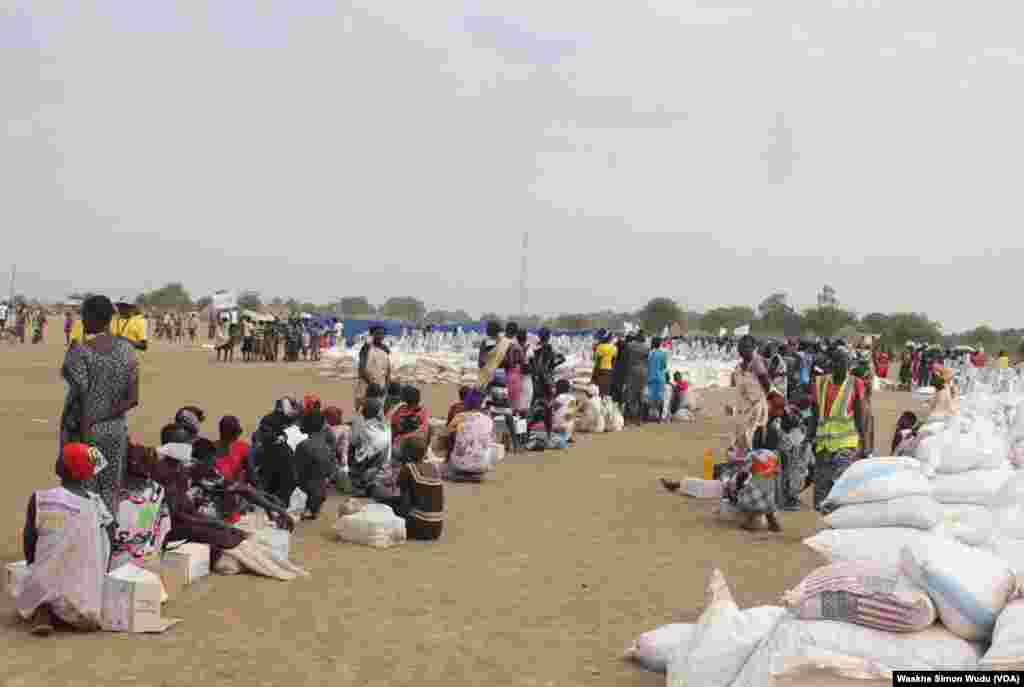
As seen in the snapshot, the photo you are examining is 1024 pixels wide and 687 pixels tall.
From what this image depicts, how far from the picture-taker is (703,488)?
934 centimetres

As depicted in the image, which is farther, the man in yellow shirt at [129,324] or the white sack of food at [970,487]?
the man in yellow shirt at [129,324]

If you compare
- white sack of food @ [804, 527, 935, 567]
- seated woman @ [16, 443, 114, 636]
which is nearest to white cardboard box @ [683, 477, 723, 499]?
white sack of food @ [804, 527, 935, 567]

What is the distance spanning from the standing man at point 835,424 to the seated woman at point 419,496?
316 centimetres

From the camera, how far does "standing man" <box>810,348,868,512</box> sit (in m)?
8.08

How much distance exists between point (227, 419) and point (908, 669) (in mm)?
4680

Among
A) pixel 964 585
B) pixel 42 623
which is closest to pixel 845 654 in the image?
pixel 964 585

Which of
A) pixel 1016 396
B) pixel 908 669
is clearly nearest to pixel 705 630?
pixel 908 669

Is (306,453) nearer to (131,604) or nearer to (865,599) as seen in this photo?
(131,604)

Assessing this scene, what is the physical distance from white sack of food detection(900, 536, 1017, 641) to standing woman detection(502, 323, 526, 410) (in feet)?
27.1

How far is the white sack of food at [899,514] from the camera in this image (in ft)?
18.5

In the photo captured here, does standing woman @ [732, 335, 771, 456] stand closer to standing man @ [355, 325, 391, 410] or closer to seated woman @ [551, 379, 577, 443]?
seated woman @ [551, 379, 577, 443]

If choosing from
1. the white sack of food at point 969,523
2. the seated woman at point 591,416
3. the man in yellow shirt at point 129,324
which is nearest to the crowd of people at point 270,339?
the seated woman at point 591,416

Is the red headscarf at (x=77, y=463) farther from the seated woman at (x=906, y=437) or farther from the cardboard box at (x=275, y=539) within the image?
the seated woman at (x=906, y=437)

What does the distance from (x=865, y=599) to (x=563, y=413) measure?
29.6ft
